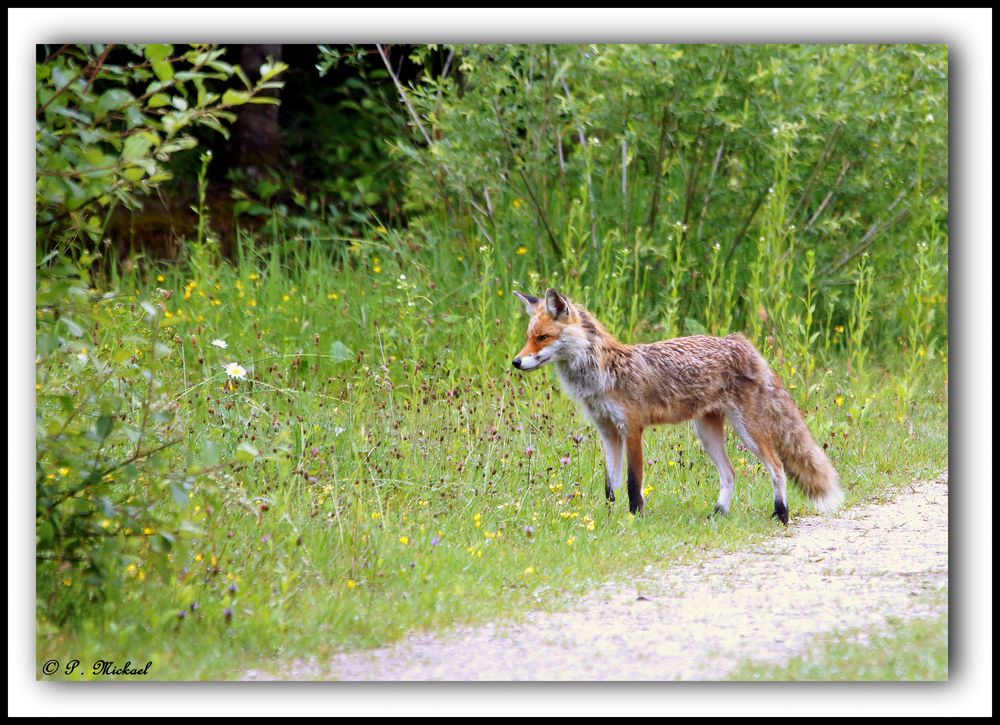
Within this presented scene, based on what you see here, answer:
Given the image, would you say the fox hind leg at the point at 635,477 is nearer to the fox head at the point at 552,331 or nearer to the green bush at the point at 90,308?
the fox head at the point at 552,331

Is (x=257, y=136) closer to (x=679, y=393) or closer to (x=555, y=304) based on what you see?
(x=555, y=304)

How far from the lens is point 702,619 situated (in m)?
5.39

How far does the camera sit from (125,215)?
46.1ft

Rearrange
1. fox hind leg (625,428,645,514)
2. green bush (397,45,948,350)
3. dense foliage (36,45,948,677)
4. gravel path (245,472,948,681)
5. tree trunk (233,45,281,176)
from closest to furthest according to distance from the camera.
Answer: gravel path (245,472,948,681) < dense foliage (36,45,948,677) < fox hind leg (625,428,645,514) < green bush (397,45,948,350) < tree trunk (233,45,281,176)

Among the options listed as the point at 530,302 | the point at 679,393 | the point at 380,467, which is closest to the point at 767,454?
the point at 679,393

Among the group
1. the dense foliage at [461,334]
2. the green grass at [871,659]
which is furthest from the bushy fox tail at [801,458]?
the green grass at [871,659]

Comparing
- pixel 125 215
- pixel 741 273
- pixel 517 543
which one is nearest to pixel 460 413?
pixel 517 543

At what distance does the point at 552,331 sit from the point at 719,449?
1.41 meters

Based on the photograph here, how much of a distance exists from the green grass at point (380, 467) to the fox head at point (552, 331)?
0.72 m

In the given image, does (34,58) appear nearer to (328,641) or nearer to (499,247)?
(328,641)

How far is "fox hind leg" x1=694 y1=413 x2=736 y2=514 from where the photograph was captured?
24.6ft

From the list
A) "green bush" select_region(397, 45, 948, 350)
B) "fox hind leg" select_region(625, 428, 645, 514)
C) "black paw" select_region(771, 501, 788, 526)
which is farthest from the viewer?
"green bush" select_region(397, 45, 948, 350)

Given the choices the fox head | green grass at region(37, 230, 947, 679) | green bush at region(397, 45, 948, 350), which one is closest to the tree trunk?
green grass at region(37, 230, 947, 679)

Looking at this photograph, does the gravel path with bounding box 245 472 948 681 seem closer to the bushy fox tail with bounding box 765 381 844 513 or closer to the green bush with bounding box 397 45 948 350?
the bushy fox tail with bounding box 765 381 844 513
